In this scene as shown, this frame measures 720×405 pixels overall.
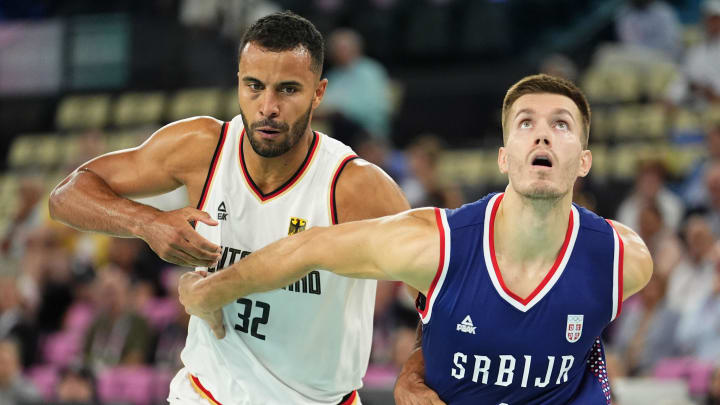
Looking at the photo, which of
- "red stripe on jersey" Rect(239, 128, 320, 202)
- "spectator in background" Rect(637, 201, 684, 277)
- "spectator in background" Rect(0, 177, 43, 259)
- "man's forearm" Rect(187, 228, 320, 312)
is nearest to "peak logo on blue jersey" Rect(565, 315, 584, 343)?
"man's forearm" Rect(187, 228, 320, 312)

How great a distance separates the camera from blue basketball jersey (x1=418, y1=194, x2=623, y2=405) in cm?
432

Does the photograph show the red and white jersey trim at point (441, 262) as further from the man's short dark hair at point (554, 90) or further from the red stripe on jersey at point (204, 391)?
the red stripe on jersey at point (204, 391)

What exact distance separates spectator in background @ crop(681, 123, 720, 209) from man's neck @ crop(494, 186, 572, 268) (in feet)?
19.2

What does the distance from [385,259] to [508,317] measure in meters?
0.56

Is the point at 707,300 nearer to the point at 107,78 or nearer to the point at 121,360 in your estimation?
the point at 121,360

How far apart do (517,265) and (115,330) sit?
7550 mm

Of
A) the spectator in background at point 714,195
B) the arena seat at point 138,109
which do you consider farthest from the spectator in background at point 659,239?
the arena seat at point 138,109

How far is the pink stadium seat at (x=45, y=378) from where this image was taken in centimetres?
1053

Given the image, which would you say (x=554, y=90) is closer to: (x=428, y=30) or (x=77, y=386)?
(x=77, y=386)

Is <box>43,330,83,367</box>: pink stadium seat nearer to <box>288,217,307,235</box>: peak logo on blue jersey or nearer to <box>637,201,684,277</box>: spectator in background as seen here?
<box>637,201,684,277</box>: spectator in background

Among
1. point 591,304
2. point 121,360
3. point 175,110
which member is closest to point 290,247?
point 591,304

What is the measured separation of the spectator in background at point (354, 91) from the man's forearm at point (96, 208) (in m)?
7.42

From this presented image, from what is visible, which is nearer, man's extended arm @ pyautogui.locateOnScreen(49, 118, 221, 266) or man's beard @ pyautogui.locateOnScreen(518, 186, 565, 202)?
man's beard @ pyautogui.locateOnScreen(518, 186, 565, 202)

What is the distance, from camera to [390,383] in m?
8.43
